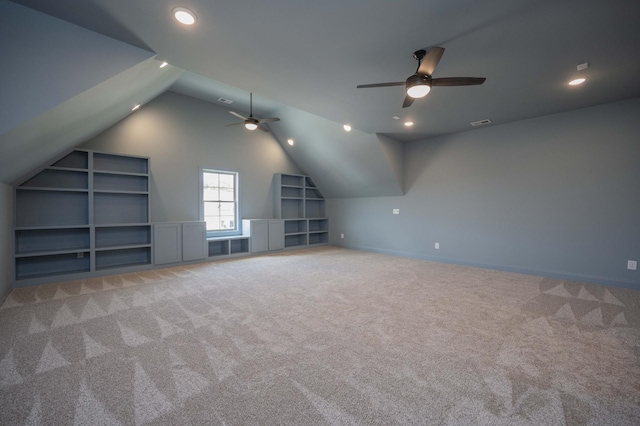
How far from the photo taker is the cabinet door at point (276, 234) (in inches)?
288

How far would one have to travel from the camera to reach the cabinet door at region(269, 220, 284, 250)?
7.31 meters

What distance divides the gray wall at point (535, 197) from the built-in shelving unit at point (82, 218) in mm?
6054

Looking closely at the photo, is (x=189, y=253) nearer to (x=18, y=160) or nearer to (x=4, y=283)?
(x=4, y=283)

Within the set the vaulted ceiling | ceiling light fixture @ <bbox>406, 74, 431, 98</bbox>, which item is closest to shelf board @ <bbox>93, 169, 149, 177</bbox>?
the vaulted ceiling

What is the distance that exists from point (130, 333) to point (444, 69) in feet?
14.7

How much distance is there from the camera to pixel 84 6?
215cm

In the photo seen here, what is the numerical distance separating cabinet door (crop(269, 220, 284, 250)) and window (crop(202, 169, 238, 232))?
0.96 m

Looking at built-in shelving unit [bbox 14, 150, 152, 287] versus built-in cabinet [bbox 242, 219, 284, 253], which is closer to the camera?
built-in shelving unit [bbox 14, 150, 152, 287]

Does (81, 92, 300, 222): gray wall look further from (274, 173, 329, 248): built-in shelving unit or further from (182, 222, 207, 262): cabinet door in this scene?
(274, 173, 329, 248): built-in shelving unit

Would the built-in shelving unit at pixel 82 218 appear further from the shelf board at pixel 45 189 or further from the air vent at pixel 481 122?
the air vent at pixel 481 122

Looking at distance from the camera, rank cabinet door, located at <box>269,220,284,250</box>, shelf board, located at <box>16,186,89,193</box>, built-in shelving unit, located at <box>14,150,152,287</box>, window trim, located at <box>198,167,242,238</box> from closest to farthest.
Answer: shelf board, located at <box>16,186,89,193</box> → built-in shelving unit, located at <box>14,150,152,287</box> → window trim, located at <box>198,167,242,238</box> → cabinet door, located at <box>269,220,284,250</box>

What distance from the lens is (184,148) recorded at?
6012 mm

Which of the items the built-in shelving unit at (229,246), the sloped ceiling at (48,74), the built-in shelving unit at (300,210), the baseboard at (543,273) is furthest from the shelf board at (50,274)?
the baseboard at (543,273)

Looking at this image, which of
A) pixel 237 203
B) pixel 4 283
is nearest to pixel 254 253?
pixel 237 203
